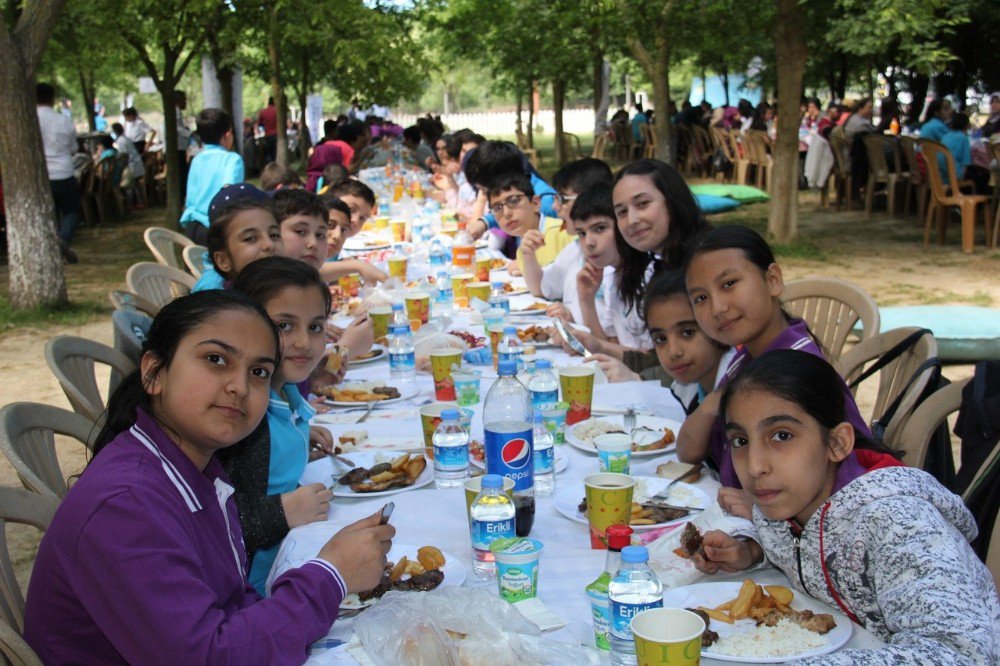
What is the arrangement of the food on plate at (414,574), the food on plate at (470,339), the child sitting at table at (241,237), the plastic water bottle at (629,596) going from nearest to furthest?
1. the plastic water bottle at (629,596)
2. the food on plate at (414,574)
3. the food on plate at (470,339)
4. the child sitting at table at (241,237)

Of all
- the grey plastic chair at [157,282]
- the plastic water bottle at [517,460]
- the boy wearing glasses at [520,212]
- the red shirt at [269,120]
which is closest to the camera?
the plastic water bottle at [517,460]

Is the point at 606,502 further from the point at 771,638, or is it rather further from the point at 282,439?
the point at 282,439

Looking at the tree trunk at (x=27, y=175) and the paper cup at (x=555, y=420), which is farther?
the tree trunk at (x=27, y=175)

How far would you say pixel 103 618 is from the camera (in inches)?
66.6

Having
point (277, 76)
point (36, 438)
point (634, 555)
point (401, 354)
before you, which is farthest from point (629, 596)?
point (277, 76)

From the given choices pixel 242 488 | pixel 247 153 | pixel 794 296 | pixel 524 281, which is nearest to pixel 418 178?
pixel 524 281

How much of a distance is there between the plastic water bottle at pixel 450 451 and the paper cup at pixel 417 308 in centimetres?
198

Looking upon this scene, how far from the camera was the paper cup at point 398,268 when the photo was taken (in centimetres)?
581

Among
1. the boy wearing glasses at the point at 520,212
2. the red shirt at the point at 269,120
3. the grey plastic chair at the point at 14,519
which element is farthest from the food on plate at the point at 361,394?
the red shirt at the point at 269,120

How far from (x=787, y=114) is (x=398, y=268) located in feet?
22.1

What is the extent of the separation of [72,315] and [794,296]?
7315 millimetres

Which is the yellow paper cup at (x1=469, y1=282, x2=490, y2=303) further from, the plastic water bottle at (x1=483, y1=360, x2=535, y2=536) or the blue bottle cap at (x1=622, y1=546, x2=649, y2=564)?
the blue bottle cap at (x1=622, y1=546, x2=649, y2=564)

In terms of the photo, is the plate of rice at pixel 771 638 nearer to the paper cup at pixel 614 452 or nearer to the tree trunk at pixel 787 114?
the paper cup at pixel 614 452

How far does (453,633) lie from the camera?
173cm
